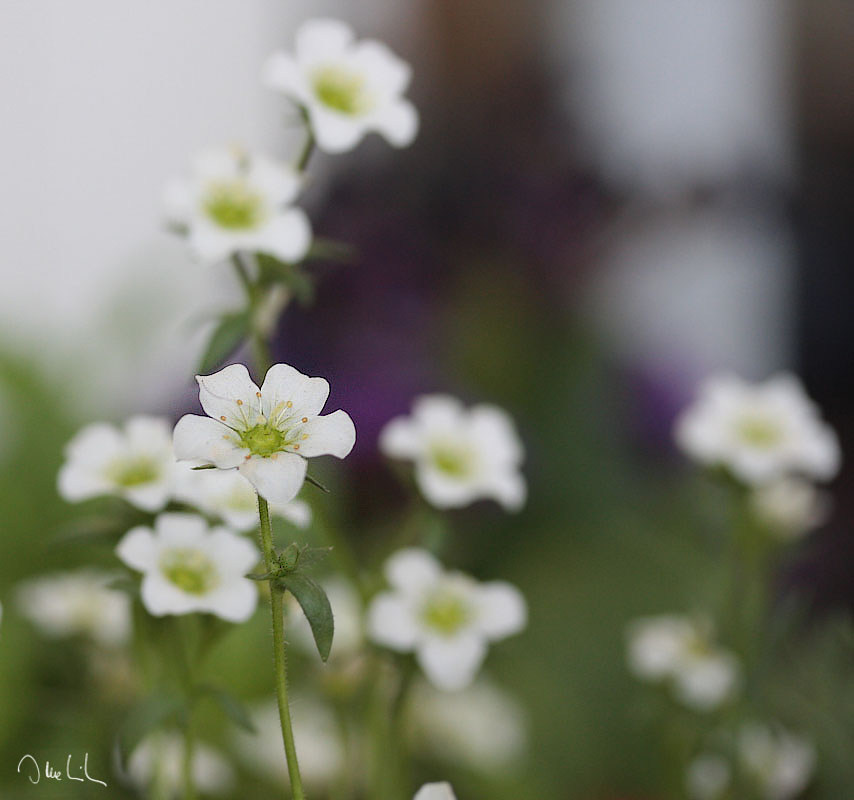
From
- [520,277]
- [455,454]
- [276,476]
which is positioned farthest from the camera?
[520,277]

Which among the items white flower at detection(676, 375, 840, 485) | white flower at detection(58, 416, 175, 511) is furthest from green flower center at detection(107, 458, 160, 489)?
white flower at detection(676, 375, 840, 485)

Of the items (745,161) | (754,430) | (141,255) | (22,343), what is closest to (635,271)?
(745,161)

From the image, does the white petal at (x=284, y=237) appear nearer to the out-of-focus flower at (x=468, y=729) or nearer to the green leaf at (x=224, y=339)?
the green leaf at (x=224, y=339)

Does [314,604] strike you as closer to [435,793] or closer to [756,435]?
[435,793]

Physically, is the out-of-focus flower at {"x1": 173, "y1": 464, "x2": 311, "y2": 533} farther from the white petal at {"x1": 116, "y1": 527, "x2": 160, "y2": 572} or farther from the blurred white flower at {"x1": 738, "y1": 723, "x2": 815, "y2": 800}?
the blurred white flower at {"x1": 738, "y1": 723, "x2": 815, "y2": 800}

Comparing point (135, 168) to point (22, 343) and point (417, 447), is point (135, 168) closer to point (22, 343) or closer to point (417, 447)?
point (22, 343)

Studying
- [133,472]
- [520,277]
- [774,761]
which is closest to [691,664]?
[774,761]
